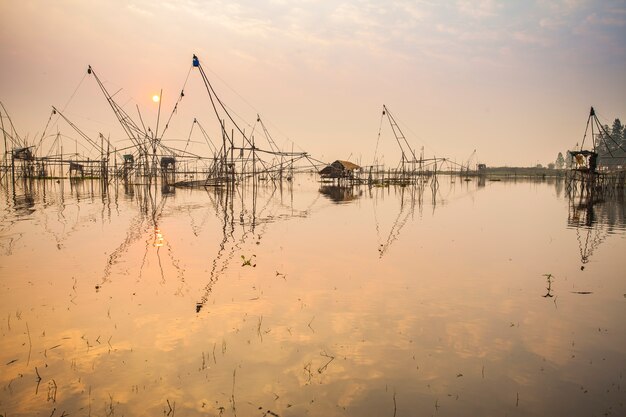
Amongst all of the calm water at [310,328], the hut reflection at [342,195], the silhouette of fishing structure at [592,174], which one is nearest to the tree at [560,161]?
the silhouette of fishing structure at [592,174]

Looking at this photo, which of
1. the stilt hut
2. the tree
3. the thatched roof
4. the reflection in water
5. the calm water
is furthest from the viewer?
the tree

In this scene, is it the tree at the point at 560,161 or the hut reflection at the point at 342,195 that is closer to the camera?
the hut reflection at the point at 342,195

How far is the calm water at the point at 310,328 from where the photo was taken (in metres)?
3.66

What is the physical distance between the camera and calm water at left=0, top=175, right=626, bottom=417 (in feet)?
12.0

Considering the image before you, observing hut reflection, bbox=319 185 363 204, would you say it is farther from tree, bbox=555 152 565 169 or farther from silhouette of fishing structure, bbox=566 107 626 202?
tree, bbox=555 152 565 169

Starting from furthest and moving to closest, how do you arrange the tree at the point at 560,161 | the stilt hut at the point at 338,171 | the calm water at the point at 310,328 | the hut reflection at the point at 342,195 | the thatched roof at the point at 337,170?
the tree at the point at 560,161 < the thatched roof at the point at 337,170 < the stilt hut at the point at 338,171 < the hut reflection at the point at 342,195 < the calm water at the point at 310,328

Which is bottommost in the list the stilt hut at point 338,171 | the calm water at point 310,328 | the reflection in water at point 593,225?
the calm water at point 310,328

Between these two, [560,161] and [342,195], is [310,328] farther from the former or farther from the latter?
[560,161]

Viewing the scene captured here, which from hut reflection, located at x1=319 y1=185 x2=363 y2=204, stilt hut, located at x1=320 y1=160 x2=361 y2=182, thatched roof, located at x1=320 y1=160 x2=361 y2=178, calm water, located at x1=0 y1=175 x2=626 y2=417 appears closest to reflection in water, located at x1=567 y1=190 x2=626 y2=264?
calm water, located at x1=0 y1=175 x2=626 y2=417

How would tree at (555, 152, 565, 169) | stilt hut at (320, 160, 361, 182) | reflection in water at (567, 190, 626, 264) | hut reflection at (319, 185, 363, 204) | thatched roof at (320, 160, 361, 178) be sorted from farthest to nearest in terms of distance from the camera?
tree at (555, 152, 565, 169)
thatched roof at (320, 160, 361, 178)
stilt hut at (320, 160, 361, 182)
hut reflection at (319, 185, 363, 204)
reflection in water at (567, 190, 626, 264)

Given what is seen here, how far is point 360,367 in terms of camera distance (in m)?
4.20

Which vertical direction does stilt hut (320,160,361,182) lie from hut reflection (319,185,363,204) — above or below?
A: above

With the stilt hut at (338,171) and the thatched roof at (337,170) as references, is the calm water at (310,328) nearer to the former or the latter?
the stilt hut at (338,171)

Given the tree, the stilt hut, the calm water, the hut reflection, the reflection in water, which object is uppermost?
the tree
